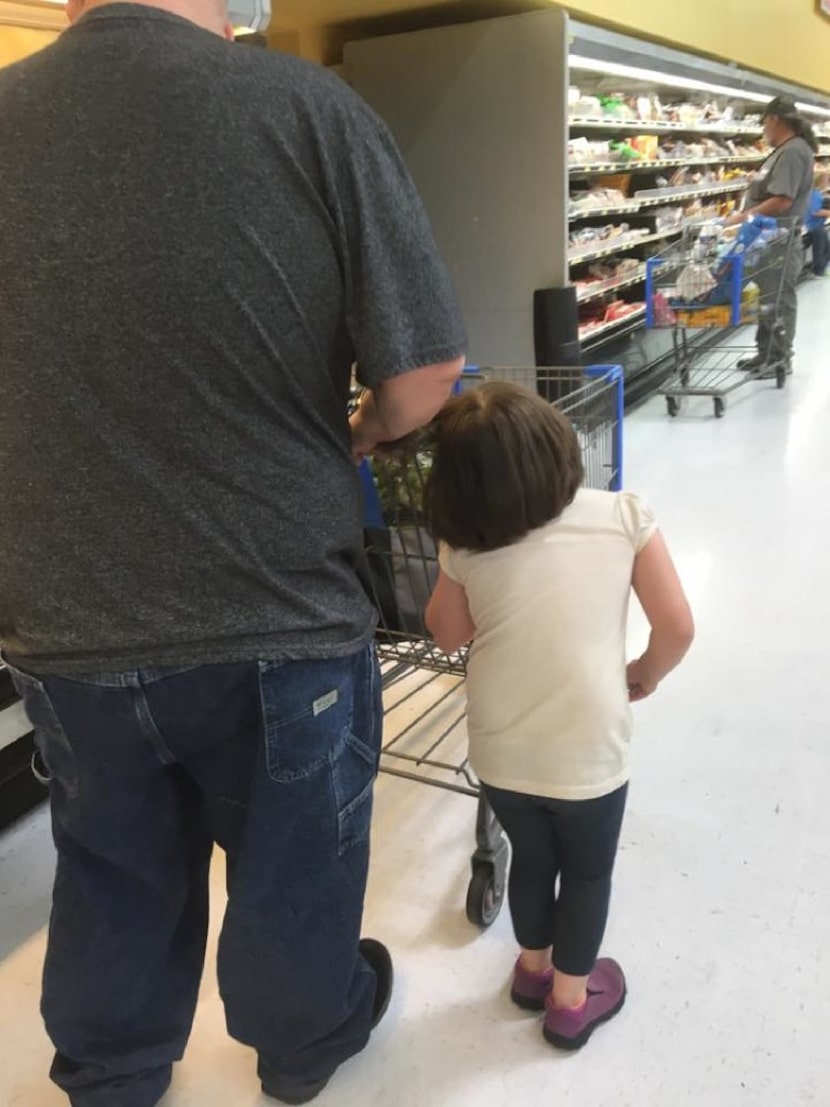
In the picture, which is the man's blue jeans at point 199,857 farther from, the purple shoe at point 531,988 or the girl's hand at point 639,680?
the girl's hand at point 639,680

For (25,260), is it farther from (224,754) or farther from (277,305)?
(224,754)

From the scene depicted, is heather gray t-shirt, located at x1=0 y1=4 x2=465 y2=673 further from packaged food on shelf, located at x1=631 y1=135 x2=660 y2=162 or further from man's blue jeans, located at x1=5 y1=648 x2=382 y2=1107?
packaged food on shelf, located at x1=631 y1=135 x2=660 y2=162

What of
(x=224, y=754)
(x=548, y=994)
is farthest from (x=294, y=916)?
(x=548, y=994)

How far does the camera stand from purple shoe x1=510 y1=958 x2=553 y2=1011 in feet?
5.59

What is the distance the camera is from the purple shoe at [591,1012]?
1.62 metres

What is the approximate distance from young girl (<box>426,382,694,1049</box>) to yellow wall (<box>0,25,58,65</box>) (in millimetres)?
2385

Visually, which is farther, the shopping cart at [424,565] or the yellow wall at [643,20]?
the yellow wall at [643,20]

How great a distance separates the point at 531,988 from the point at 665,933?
0.33 metres

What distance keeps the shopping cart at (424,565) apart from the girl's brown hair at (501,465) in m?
0.19

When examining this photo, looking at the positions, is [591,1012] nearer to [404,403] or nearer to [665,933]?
[665,933]

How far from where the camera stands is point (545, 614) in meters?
1.36

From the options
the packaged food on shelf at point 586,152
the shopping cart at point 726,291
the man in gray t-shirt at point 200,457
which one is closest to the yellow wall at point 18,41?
the man in gray t-shirt at point 200,457

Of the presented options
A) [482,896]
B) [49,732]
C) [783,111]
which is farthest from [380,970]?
[783,111]

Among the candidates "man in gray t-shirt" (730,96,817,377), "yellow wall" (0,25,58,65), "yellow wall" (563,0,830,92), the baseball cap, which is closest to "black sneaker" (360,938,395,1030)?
"yellow wall" (0,25,58,65)
